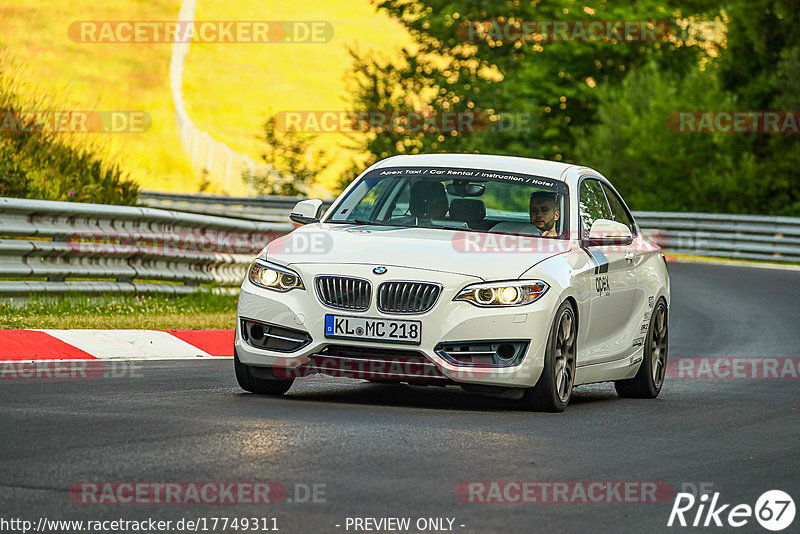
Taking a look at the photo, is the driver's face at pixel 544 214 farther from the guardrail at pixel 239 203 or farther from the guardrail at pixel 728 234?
the guardrail at pixel 239 203

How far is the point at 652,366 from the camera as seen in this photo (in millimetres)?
11398

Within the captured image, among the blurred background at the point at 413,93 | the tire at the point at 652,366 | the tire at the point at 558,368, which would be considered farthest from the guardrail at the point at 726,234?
the tire at the point at 558,368

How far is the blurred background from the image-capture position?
121 feet

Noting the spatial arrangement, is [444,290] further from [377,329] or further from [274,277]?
[274,277]

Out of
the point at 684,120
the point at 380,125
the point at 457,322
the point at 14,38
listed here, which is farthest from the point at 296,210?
the point at 14,38

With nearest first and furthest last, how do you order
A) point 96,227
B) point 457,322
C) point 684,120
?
point 457,322, point 96,227, point 684,120

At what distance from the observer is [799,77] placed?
36344mm

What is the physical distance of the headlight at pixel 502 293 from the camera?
29.5 ft

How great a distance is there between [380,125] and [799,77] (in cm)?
1785

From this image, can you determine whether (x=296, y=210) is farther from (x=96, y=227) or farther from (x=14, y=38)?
(x=14, y=38)

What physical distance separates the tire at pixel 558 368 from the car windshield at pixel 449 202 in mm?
819

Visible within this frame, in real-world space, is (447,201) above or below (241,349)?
above

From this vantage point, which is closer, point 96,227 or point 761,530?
point 761,530

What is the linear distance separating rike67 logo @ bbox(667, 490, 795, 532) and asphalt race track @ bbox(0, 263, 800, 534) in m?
0.06
